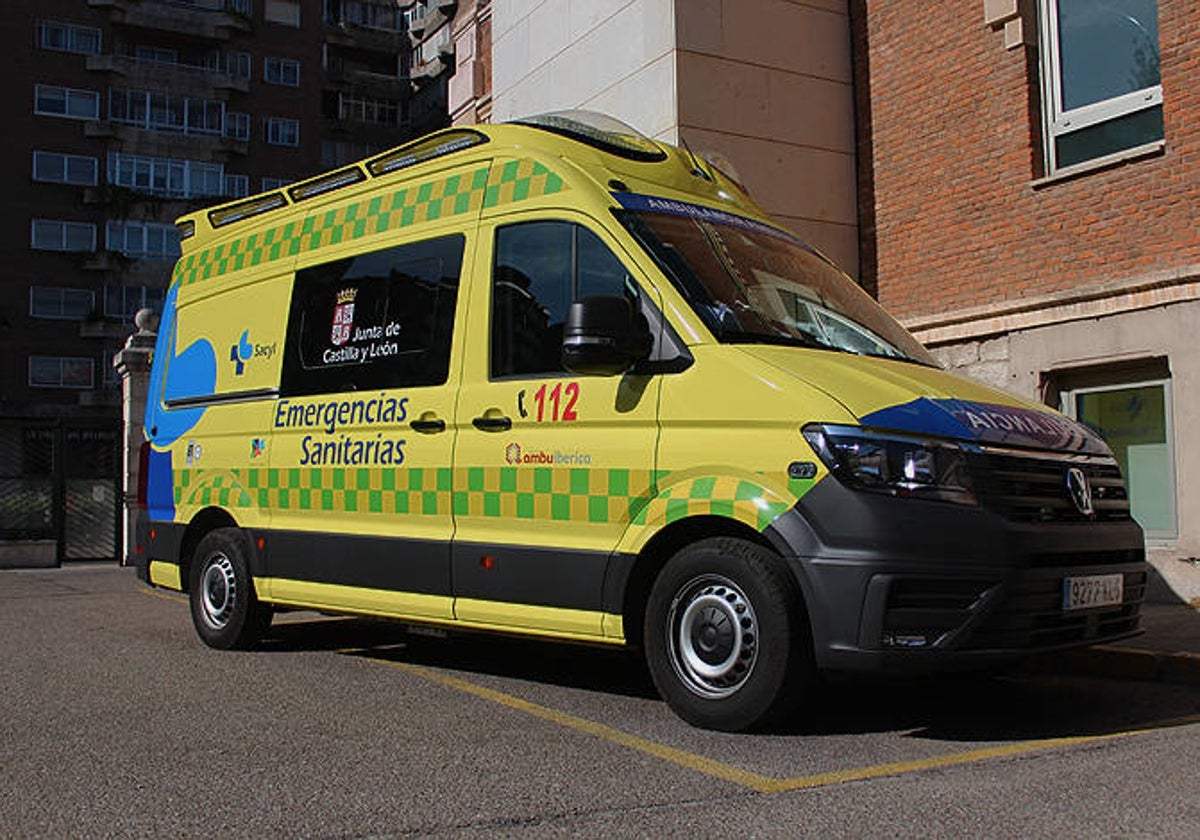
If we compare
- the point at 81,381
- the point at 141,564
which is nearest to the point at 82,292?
the point at 81,381

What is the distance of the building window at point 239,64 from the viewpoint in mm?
56875

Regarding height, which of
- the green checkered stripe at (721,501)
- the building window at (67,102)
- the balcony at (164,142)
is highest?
the building window at (67,102)

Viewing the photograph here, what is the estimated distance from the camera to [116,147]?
52844mm

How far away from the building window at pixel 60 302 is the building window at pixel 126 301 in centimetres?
69

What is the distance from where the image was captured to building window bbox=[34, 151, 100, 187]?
51.6 meters

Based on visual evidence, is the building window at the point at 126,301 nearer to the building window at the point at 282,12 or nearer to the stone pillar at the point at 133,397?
the building window at the point at 282,12

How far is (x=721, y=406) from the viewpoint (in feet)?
16.5

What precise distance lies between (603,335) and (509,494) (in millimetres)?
1033

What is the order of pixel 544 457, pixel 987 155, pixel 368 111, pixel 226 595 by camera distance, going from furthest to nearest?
1. pixel 368 111
2. pixel 987 155
3. pixel 226 595
4. pixel 544 457

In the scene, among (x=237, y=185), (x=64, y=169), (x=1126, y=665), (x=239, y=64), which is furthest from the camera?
(x=239, y=64)

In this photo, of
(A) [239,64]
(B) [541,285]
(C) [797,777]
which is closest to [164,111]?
(A) [239,64]

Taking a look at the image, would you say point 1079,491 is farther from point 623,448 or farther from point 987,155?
point 987,155

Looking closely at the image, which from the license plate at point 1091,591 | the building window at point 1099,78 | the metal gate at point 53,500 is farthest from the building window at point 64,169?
the license plate at point 1091,591

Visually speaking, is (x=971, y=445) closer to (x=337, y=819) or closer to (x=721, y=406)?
(x=721, y=406)
